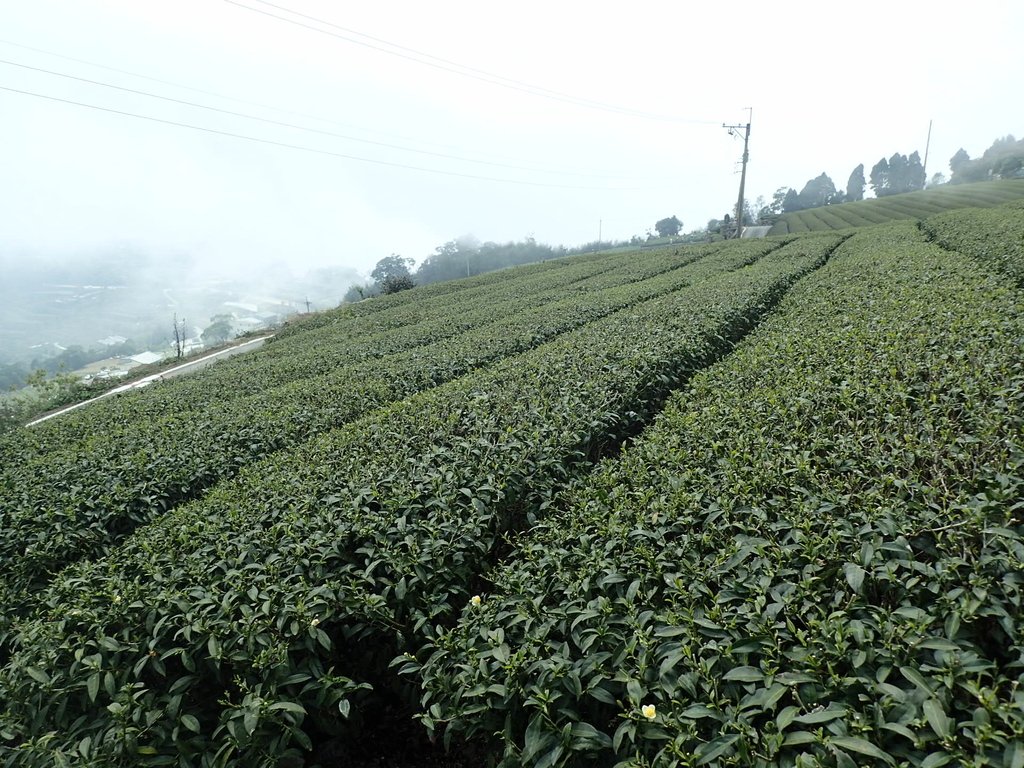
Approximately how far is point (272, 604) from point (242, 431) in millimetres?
4150

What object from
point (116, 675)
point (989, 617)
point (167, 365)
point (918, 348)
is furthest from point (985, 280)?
point (167, 365)

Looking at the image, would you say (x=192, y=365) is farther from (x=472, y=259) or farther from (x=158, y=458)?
(x=472, y=259)

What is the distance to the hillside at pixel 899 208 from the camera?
143 feet

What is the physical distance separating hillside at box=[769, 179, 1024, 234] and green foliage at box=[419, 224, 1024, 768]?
48165mm

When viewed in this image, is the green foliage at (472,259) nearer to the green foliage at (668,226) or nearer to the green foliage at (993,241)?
the green foliage at (668,226)

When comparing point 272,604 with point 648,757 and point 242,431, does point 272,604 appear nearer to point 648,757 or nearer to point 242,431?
point 648,757

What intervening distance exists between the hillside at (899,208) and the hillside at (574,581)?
47.6m

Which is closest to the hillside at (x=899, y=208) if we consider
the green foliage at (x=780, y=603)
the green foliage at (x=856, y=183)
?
the green foliage at (x=780, y=603)

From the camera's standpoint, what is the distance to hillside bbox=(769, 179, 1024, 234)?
143 feet

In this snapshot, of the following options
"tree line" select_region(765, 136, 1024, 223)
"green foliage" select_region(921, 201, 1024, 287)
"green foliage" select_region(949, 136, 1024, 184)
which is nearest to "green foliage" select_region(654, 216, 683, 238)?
"tree line" select_region(765, 136, 1024, 223)

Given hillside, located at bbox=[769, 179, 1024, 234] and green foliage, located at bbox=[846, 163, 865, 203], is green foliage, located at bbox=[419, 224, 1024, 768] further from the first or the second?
green foliage, located at bbox=[846, 163, 865, 203]

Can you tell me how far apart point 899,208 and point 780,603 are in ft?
203

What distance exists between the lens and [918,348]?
4.40 m

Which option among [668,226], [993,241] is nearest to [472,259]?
[668,226]
